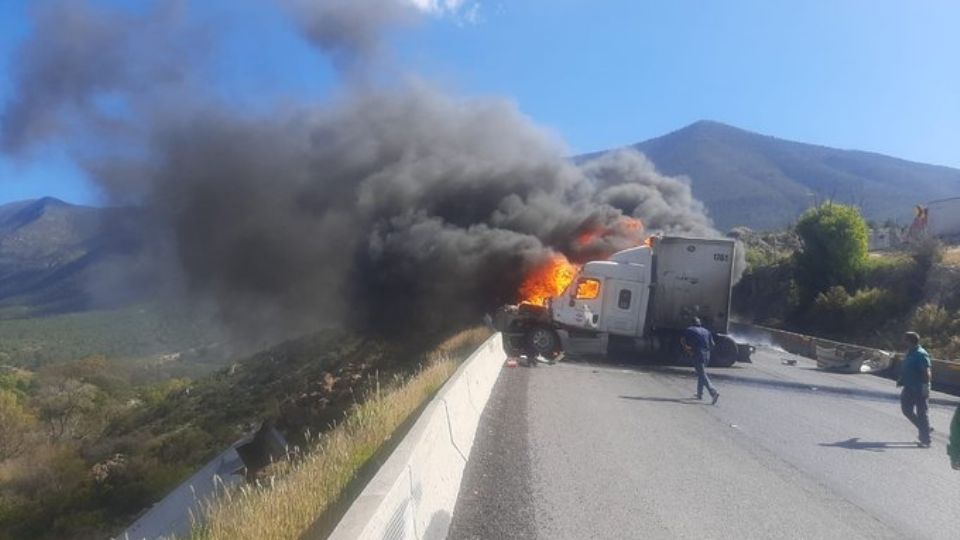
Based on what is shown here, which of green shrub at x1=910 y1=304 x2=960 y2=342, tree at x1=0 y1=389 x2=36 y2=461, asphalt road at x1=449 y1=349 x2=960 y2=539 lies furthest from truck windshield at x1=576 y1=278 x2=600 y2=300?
tree at x1=0 y1=389 x2=36 y2=461

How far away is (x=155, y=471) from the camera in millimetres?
25828

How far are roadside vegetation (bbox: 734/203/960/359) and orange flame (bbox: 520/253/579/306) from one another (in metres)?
14.4

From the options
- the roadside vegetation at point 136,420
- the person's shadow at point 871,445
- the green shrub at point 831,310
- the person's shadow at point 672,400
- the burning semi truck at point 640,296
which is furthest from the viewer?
the green shrub at point 831,310

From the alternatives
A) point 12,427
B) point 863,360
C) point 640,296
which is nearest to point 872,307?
point 863,360

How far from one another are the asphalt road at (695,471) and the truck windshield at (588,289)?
7420mm

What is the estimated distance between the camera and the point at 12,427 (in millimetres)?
37438

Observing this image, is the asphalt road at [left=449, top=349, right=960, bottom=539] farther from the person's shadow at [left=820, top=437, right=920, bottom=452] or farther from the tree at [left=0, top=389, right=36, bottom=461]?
the tree at [left=0, top=389, right=36, bottom=461]

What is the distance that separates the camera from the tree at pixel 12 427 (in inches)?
1396

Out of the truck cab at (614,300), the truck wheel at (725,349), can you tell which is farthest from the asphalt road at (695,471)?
the truck wheel at (725,349)

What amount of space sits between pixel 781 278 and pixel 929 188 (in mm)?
169556

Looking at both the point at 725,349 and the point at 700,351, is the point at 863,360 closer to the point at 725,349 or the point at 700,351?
the point at 725,349

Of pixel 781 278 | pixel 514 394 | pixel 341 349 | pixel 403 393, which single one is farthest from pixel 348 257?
pixel 781 278

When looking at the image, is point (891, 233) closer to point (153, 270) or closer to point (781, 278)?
point (781, 278)

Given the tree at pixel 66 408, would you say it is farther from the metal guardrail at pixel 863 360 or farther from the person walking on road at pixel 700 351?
the person walking on road at pixel 700 351
